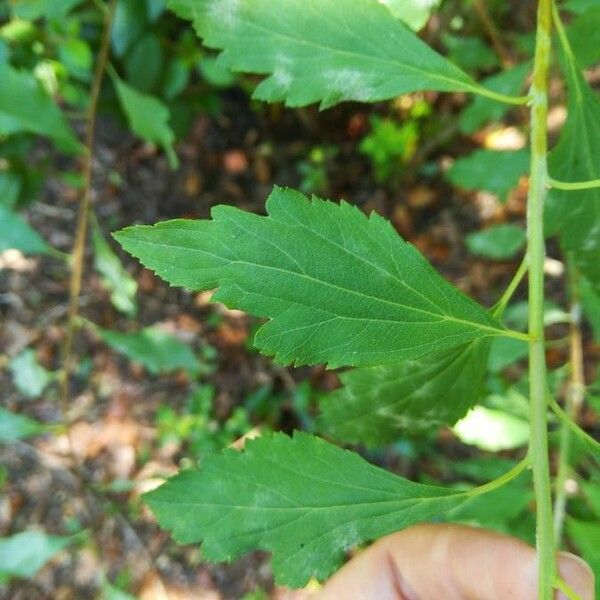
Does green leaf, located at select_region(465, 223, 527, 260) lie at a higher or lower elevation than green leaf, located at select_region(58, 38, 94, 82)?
lower

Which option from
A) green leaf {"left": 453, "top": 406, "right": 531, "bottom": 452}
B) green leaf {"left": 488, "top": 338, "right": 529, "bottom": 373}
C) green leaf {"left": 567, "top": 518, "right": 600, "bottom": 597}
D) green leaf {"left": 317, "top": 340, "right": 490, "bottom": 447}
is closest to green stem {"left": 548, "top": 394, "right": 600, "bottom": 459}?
green leaf {"left": 317, "top": 340, "right": 490, "bottom": 447}

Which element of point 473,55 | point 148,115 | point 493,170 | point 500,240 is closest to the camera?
point 148,115

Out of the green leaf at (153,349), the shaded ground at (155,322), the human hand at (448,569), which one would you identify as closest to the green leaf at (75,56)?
the green leaf at (153,349)

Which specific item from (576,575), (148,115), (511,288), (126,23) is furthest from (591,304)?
(126,23)

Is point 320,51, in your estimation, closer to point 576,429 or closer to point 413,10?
point 413,10

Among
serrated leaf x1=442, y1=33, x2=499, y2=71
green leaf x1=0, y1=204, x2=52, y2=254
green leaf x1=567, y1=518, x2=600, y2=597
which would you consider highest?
serrated leaf x1=442, y1=33, x2=499, y2=71

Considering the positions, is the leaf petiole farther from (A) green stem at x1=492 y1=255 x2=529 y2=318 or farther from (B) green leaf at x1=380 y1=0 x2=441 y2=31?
(B) green leaf at x1=380 y1=0 x2=441 y2=31

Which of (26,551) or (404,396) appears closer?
(404,396)
